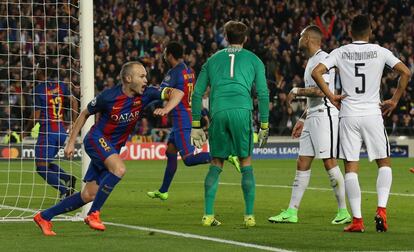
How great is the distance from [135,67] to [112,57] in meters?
22.4

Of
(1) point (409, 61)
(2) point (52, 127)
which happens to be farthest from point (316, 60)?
(1) point (409, 61)

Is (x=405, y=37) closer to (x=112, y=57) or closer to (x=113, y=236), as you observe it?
(x=112, y=57)

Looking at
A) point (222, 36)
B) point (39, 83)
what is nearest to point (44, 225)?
point (39, 83)

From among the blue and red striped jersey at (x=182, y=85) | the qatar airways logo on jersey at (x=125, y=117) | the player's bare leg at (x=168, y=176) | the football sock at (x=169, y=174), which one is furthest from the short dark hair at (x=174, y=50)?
the qatar airways logo on jersey at (x=125, y=117)

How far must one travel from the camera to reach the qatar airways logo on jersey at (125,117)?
1088 centimetres

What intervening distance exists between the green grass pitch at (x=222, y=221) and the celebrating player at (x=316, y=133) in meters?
0.27

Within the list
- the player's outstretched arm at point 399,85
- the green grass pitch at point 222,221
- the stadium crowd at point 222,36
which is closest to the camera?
the green grass pitch at point 222,221

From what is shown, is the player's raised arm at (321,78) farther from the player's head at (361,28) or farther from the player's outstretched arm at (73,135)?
the player's outstretched arm at (73,135)

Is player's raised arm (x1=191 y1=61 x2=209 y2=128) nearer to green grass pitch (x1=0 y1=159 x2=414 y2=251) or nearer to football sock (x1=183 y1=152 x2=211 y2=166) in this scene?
green grass pitch (x1=0 y1=159 x2=414 y2=251)

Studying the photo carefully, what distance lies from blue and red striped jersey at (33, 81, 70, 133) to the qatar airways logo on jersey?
14.8 feet

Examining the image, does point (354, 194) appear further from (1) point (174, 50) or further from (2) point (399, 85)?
(1) point (174, 50)

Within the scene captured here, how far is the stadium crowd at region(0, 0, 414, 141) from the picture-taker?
3178 centimetres

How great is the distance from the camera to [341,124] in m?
10.9

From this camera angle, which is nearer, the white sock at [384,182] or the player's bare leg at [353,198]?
the player's bare leg at [353,198]
